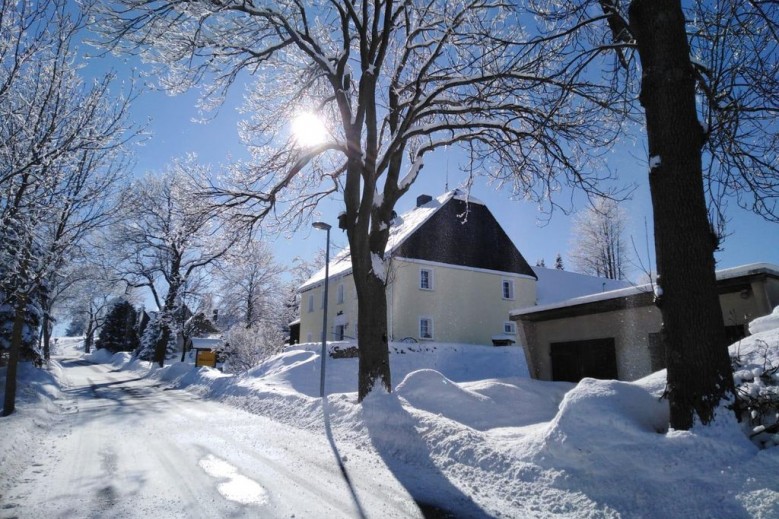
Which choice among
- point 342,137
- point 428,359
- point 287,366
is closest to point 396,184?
point 342,137

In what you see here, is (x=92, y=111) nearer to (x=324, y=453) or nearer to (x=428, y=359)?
(x=324, y=453)

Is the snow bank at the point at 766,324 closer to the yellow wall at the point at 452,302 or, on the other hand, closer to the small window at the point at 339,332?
the yellow wall at the point at 452,302

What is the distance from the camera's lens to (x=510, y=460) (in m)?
5.14

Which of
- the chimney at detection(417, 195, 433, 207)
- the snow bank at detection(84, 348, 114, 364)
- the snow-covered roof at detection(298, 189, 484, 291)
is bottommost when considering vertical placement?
the snow bank at detection(84, 348, 114, 364)

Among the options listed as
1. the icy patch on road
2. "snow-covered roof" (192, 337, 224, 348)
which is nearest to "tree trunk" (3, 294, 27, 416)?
the icy patch on road

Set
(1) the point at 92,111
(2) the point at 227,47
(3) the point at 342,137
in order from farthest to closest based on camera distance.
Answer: (3) the point at 342,137
(2) the point at 227,47
(1) the point at 92,111

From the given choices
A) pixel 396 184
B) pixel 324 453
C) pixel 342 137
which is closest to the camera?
pixel 324 453

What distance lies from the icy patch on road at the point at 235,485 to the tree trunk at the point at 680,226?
4.25m

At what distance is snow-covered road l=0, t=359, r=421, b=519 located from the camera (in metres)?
4.30

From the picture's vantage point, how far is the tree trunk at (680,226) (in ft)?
14.4

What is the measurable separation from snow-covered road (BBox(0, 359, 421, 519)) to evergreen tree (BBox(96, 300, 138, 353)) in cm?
5823

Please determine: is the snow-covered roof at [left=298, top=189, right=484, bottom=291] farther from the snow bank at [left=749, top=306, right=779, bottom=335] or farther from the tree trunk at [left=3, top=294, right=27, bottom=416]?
the snow bank at [left=749, top=306, right=779, bottom=335]

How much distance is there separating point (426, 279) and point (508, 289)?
6401 mm

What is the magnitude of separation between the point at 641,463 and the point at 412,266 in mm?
21556
